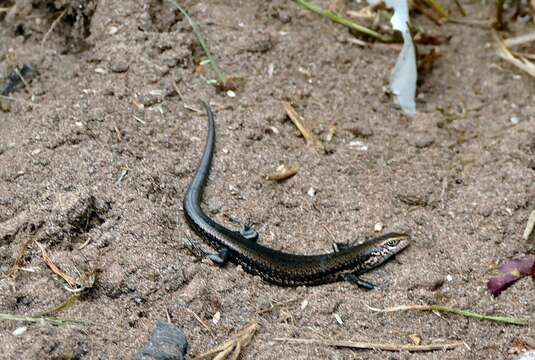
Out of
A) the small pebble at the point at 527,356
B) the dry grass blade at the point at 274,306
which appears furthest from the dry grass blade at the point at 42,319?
the small pebble at the point at 527,356

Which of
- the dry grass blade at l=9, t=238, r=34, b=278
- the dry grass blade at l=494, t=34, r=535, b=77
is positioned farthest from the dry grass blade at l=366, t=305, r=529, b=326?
the dry grass blade at l=494, t=34, r=535, b=77

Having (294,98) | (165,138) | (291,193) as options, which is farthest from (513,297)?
(165,138)

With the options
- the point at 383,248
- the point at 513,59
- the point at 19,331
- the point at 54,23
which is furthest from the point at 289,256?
the point at 513,59

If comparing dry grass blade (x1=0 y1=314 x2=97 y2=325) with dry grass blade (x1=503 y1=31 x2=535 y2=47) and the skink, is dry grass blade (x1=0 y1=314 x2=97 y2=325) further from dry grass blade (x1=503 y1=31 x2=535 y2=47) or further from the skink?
dry grass blade (x1=503 y1=31 x2=535 y2=47)

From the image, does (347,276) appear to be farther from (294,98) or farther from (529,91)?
(529,91)

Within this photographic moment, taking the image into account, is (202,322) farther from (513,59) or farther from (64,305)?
(513,59)

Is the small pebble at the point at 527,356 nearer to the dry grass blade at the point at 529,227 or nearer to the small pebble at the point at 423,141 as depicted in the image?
the dry grass blade at the point at 529,227
